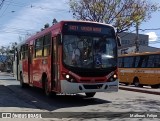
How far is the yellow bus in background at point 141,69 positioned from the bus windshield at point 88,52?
13.6 meters

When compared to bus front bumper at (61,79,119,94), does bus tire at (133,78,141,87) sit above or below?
below

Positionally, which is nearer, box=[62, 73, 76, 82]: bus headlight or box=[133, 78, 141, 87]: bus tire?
box=[62, 73, 76, 82]: bus headlight

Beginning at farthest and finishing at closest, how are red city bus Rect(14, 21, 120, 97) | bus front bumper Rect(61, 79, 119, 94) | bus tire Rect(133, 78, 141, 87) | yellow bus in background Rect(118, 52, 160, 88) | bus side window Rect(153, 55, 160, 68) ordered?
1. bus tire Rect(133, 78, 141, 87)
2. yellow bus in background Rect(118, 52, 160, 88)
3. bus side window Rect(153, 55, 160, 68)
4. red city bus Rect(14, 21, 120, 97)
5. bus front bumper Rect(61, 79, 119, 94)

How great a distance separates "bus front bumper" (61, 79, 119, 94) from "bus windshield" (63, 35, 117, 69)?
2.31ft

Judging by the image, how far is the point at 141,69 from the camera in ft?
104

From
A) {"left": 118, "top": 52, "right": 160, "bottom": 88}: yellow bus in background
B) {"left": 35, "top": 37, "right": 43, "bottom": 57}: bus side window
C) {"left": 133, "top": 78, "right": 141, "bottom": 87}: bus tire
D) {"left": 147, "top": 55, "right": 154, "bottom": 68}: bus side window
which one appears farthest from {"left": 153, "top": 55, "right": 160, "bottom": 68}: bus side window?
{"left": 35, "top": 37, "right": 43, "bottom": 57}: bus side window

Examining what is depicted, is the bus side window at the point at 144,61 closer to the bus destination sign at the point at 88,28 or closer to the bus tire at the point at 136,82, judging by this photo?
the bus tire at the point at 136,82

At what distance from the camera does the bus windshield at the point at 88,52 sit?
607 inches

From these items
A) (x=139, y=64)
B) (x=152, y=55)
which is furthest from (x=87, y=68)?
(x=139, y=64)

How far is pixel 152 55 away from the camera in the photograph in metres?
29.9

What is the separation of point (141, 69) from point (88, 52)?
1686 cm

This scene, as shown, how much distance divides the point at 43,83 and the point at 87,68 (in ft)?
11.9

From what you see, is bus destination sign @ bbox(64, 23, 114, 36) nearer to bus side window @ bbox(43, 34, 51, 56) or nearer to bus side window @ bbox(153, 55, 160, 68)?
bus side window @ bbox(43, 34, 51, 56)

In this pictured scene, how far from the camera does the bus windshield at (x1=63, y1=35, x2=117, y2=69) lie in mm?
15414
